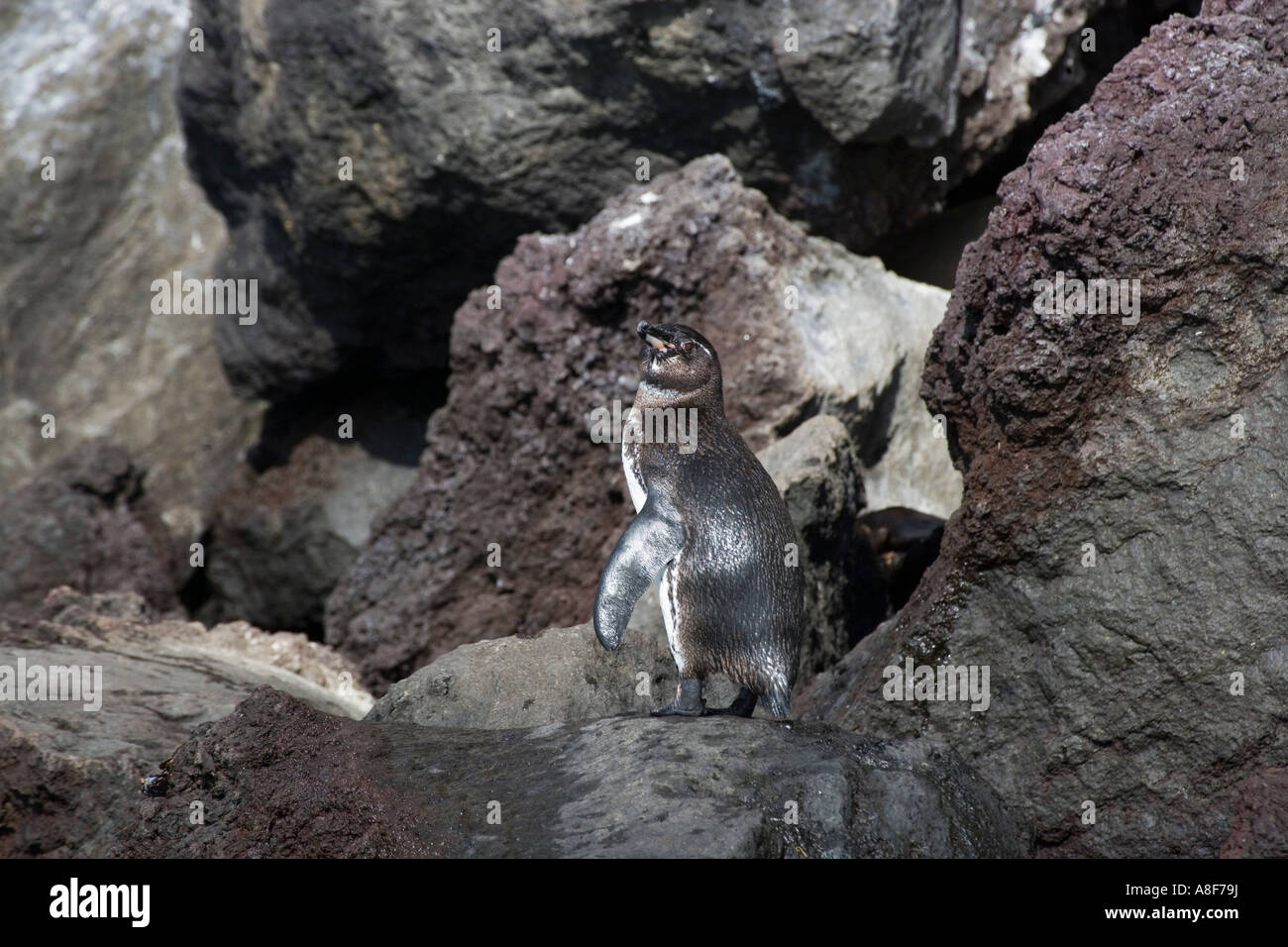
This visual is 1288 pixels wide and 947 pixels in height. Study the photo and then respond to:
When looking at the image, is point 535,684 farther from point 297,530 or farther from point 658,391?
point 297,530

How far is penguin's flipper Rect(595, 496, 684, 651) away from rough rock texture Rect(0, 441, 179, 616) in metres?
5.18

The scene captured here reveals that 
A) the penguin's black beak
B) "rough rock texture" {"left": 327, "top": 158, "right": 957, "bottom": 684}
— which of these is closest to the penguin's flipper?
the penguin's black beak

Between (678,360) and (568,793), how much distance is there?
175 cm

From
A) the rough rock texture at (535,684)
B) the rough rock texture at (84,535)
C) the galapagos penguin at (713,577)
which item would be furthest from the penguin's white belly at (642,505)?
the rough rock texture at (84,535)

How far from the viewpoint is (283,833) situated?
3895 mm

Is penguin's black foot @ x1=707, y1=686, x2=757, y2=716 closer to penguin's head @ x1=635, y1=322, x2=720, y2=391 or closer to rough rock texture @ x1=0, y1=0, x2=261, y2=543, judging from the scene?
penguin's head @ x1=635, y1=322, x2=720, y2=391

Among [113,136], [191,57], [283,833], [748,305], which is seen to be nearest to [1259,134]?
[748,305]

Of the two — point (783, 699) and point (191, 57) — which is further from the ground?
point (191, 57)

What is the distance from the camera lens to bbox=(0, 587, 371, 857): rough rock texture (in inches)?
190

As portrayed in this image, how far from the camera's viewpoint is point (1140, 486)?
4535 millimetres

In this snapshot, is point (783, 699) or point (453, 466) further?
point (453, 466)

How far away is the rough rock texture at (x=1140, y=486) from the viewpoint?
173 inches

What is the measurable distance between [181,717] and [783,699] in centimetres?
244

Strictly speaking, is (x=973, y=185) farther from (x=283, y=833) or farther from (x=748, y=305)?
(x=283, y=833)
